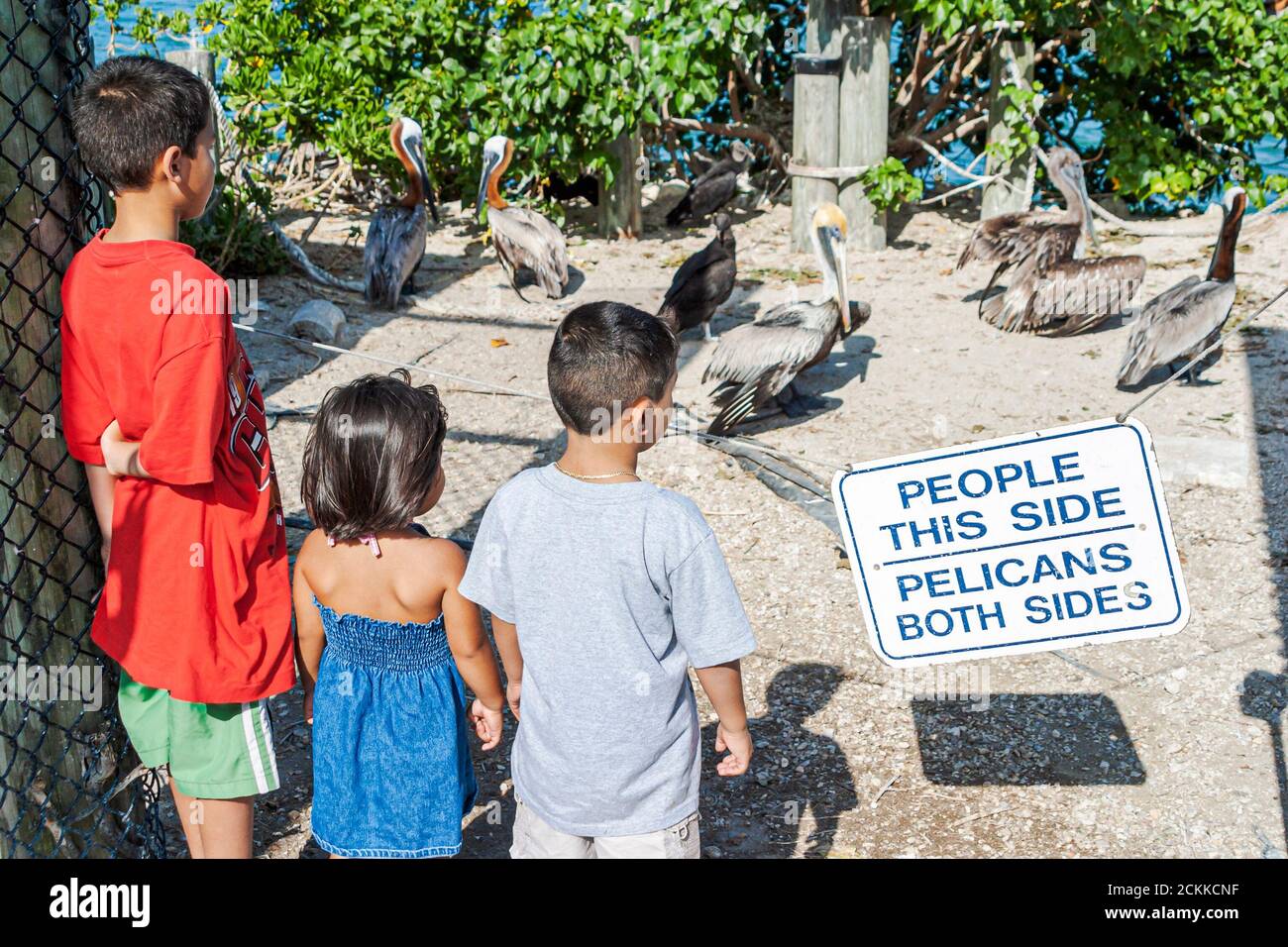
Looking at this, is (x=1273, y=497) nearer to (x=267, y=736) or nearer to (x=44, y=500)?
(x=267, y=736)

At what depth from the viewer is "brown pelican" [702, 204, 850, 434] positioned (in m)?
5.70

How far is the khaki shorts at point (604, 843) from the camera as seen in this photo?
2213 mm

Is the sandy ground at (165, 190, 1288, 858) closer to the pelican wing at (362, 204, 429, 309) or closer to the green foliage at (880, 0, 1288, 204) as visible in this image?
the pelican wing at (362, 204, 429, 309)

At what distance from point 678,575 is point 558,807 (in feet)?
1.63

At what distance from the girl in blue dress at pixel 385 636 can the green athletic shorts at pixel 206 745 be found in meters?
0.14

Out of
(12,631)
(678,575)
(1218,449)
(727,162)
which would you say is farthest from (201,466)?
(727,162)

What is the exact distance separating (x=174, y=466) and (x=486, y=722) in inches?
31.1

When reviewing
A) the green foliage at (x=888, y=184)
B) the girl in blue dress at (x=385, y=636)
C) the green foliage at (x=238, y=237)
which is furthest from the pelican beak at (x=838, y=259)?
the girl in blue dress at (x=385, y=636)

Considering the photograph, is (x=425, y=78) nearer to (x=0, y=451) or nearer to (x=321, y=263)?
(x=321, y=263)

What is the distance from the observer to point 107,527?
8.41ft

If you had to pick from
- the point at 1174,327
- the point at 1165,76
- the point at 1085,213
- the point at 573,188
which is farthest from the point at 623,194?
the point at 1174,327

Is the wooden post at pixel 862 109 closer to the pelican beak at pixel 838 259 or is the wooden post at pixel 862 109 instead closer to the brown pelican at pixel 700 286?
the brown pelican at pixel 700 286

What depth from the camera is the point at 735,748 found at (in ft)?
7.51

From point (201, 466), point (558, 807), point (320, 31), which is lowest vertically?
point (558, 807)
